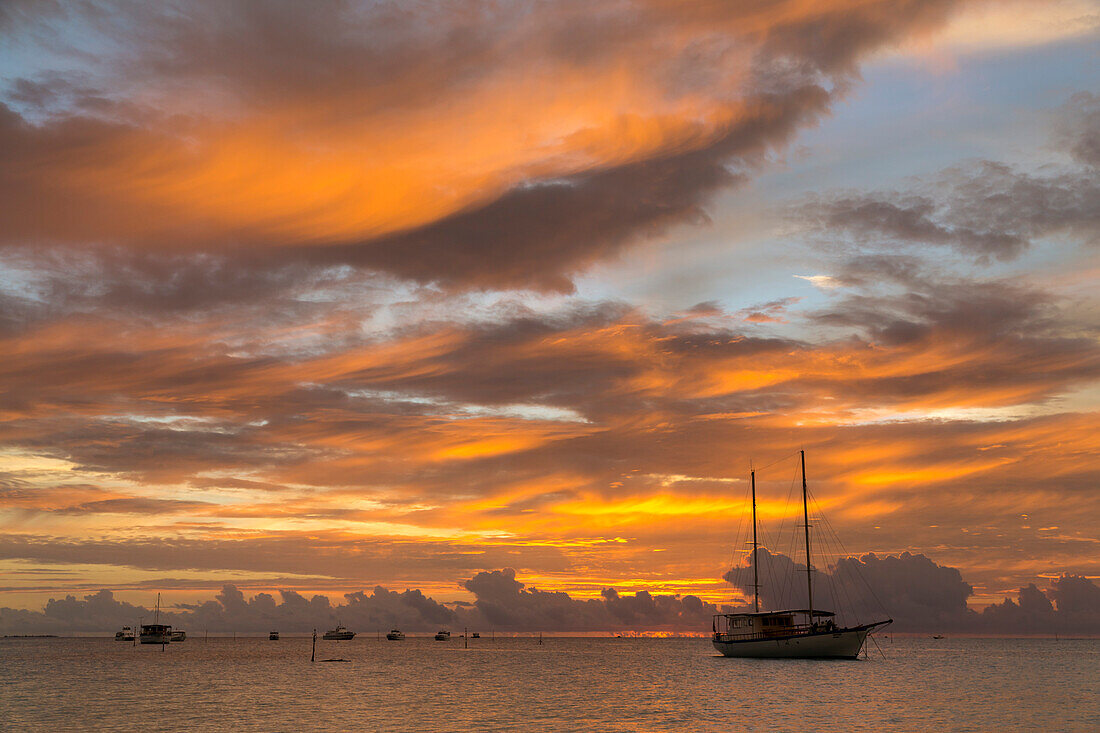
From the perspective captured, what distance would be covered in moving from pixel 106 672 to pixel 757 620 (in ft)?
342

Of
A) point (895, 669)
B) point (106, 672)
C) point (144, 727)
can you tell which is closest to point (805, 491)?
point (895, 669)

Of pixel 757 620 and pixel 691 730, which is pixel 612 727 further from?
pixel 757 620

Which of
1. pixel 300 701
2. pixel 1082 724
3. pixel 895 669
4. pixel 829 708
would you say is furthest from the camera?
pixel 895 669

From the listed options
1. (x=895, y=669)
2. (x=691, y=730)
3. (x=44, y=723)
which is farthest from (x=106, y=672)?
(x=895, y=669)

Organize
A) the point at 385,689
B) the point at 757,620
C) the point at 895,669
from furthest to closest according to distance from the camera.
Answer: the point at 895,669 → the point at 757,620 → the point at 385,689

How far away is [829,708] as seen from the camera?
268ft

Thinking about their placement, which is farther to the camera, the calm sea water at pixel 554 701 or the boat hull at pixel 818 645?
the boat hull at pixel 818 645

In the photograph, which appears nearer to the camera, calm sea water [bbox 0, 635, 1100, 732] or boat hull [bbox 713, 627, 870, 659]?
calm sea water [bbox 0, 635, 1100, 732]

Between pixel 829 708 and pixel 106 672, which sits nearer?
pixel 829 708

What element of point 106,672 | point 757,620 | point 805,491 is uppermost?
point 805,491

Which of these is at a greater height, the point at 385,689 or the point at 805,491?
the point at 805,491

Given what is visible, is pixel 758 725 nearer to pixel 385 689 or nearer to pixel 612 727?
pixel 612 727

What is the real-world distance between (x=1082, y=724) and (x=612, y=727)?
38.9 meters

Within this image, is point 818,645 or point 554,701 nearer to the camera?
point 554,701
